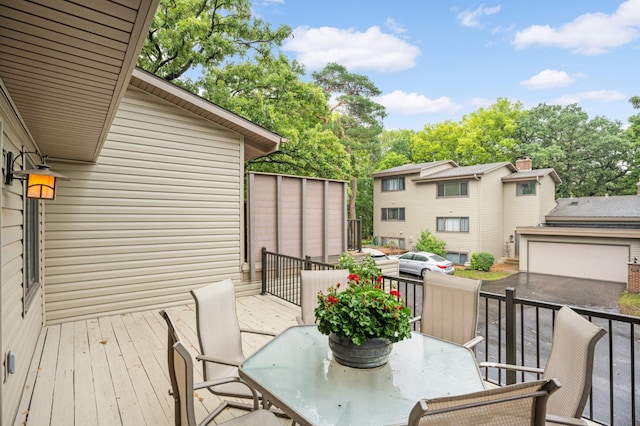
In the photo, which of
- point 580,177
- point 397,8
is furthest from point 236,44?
point 580,177

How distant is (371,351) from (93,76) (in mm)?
2395

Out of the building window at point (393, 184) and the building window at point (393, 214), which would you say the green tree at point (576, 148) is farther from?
the building window at point (393, 214)

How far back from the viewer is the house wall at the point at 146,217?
15.8 ft

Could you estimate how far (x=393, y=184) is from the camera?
64.3 ft

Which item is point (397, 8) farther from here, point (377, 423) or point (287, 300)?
point (377, 423)

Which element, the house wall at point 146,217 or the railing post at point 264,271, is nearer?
the house wall at point 146,217

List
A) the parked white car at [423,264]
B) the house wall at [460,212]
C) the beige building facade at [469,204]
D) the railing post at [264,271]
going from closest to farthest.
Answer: the railing post at [264,271] < the parked white car at [423,264] < the house wall at [460,212] < the beige building facade at [469,204]

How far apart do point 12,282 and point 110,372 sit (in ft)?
4.05

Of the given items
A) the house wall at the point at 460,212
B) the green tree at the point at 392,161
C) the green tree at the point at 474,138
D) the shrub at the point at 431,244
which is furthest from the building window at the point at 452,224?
the green tree at the point at 474,138

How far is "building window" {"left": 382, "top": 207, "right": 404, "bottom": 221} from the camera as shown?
19216mm

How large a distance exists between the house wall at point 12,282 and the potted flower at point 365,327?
210 cm

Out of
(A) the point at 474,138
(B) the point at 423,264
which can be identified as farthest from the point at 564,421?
(A) the point at 474,138

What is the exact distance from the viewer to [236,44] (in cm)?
1130

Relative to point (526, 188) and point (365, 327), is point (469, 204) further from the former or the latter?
point (365, 327)
